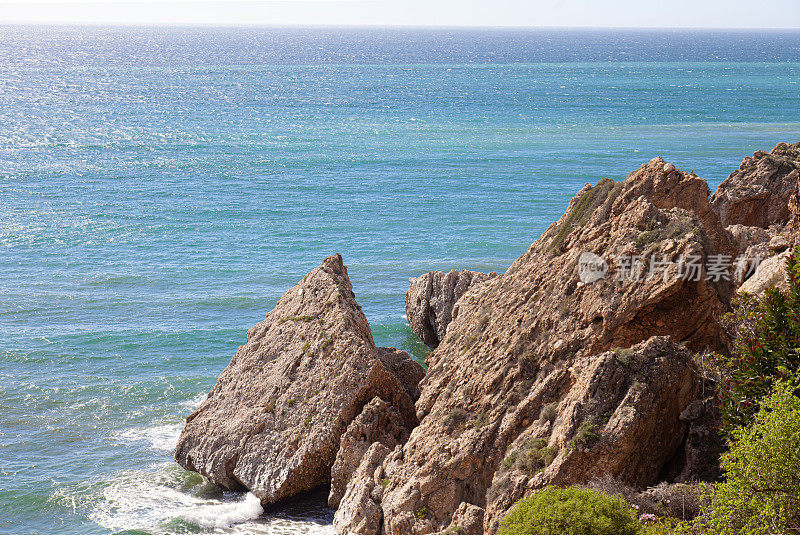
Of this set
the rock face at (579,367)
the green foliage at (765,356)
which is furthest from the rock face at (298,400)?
the green foliage at (765,356)

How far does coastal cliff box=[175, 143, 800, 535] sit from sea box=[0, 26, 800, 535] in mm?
2234

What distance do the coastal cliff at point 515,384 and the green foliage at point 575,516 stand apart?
1.64m

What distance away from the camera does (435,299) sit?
37.6 m

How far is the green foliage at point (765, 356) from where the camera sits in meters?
16.0

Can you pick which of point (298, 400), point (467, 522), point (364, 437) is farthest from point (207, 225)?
point (467, 522)

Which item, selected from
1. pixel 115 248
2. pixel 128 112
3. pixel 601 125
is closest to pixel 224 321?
pixel 115 248

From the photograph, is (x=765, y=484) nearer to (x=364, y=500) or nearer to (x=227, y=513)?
(x=364, y=500)

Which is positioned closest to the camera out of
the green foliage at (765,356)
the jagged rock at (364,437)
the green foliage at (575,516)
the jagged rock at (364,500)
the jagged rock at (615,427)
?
the green foliage at (575,516)

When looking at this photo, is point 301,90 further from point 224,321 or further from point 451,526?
point 451,526

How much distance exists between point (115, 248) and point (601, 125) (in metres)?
86.7

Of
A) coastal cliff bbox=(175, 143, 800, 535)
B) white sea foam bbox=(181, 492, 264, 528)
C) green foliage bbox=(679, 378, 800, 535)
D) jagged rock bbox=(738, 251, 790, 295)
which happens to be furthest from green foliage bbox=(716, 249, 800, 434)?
white sea foam bbox=(181, 492, 264, 528)

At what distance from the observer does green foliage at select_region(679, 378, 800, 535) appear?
44.2 feet

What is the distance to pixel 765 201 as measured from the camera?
3350 centimetres

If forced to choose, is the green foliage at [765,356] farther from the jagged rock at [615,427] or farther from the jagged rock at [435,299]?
the jagged rock at [435,299]
